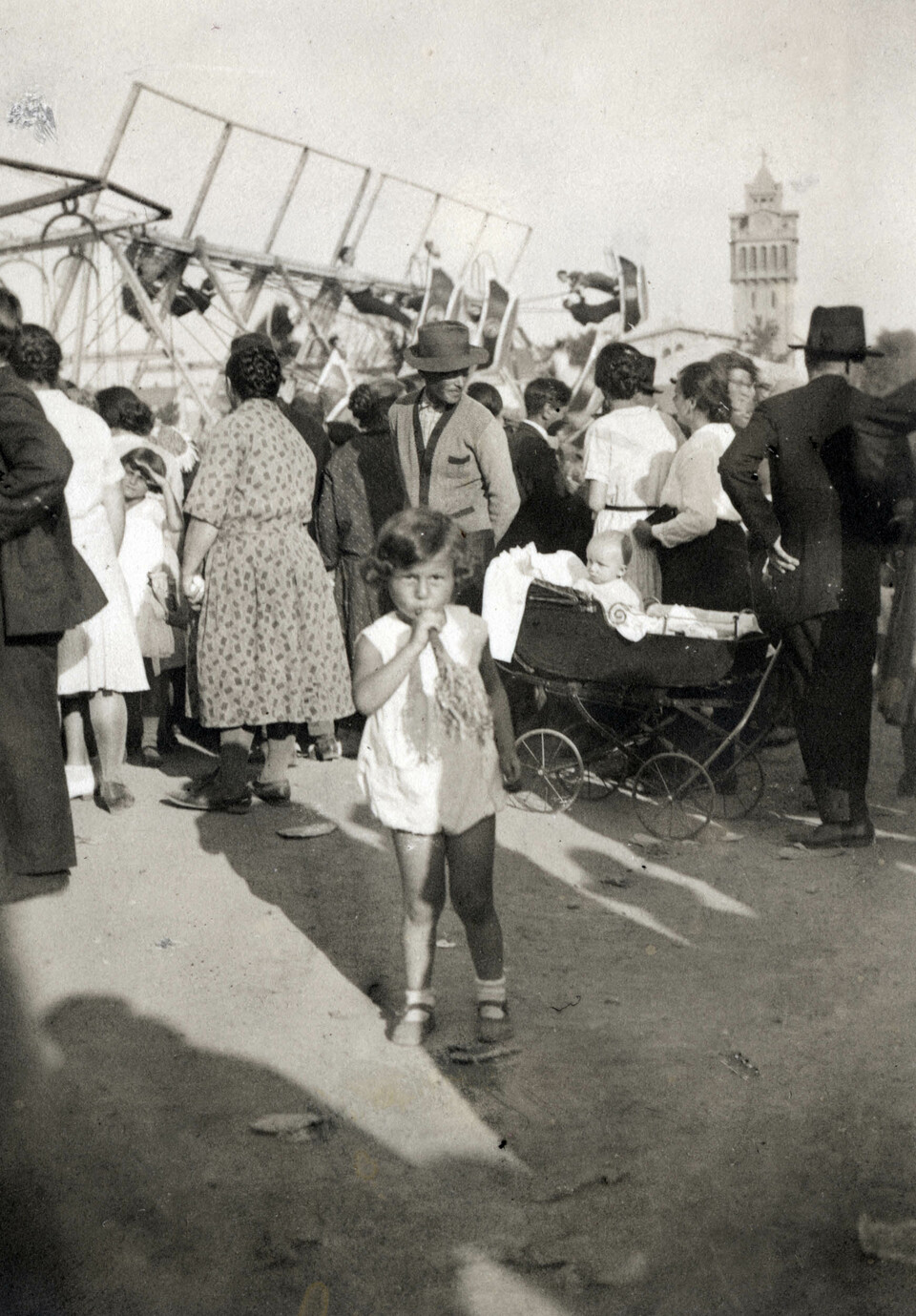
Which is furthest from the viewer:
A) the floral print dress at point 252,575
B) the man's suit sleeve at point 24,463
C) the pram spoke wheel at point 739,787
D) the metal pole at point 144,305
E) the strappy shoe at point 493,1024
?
the metal pole at point 144,305

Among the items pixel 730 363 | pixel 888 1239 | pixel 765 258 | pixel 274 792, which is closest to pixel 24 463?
pixel 274 792

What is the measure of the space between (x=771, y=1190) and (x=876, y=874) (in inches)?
90.4

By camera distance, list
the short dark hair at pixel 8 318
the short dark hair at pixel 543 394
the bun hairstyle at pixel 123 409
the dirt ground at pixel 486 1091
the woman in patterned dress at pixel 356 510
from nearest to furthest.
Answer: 1. the dirt ground at pixel 486 1091
2. the short dark hair at pixel 8 318
3. the woman in patterned dress at pixel 356 510
4. the bun hairstyle at pixel 123 409
5. the short dark hair at pixel 543 394

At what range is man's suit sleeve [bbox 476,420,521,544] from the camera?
561 centimetres

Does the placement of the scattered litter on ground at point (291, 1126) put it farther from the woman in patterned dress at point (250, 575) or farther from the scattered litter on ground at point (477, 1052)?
the woman in patterned dress at point (250, 575)

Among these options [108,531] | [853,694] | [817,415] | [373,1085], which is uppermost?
[817,415]

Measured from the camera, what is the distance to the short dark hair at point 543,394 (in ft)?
23.3

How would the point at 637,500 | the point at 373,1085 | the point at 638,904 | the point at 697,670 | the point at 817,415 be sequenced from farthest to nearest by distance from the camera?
1. the point at 637,500
2. the point at 697,670
3. the point at 817,415
4. the point at 638,904
5. the point at 373,1085

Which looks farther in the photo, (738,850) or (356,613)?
(356,613)

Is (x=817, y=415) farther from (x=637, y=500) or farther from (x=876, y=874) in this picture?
(x=876, y=874)

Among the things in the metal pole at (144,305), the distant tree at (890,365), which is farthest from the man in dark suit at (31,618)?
the metal pole at (144,305)

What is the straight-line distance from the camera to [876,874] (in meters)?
4.92

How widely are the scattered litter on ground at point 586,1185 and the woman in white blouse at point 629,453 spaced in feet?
11.4

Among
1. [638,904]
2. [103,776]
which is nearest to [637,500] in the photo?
[638,904]
